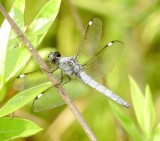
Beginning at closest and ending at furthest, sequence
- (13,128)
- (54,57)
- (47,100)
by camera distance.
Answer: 1. (13,128)
2. (47,100)
3. (54,57)

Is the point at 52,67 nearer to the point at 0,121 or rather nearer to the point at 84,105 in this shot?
the point at 0,121

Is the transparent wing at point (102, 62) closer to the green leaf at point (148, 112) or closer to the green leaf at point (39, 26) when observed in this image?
the green leaf at point (148, 112)

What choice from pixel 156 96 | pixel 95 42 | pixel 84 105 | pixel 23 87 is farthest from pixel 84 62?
pixel 156 96

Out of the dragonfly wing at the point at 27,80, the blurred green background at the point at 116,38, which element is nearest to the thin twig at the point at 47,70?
the dragonfly wing at the point at 27,80

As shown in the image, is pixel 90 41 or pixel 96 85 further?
pixel 90 41

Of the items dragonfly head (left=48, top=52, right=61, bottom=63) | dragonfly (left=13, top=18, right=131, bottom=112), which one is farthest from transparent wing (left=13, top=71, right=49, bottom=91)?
dragonfly head (left=48, top=52, right=61, bottom=63)

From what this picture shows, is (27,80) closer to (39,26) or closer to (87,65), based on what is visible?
(39,26)

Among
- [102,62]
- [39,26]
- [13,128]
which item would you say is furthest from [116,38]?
[13,128]

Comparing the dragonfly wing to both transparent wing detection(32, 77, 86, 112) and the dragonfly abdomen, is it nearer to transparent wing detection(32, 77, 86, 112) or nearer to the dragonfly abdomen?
transparent wing detection(32, 77, 86, 112)
